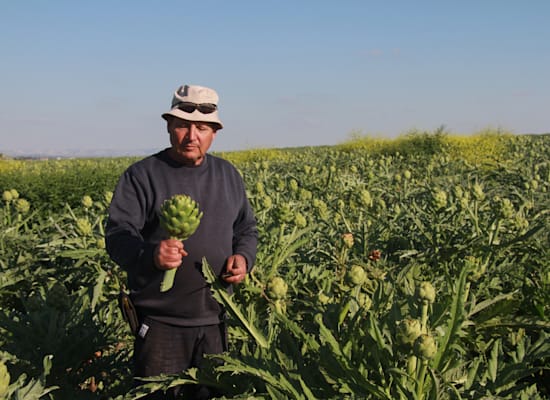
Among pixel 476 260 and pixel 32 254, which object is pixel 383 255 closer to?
pixel 476 260

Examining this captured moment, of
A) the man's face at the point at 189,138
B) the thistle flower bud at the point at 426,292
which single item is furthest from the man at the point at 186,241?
the thistle flower bud at the point at 426,292

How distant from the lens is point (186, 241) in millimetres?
1809

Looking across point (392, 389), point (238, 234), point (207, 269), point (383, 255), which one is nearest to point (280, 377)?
point (392, 389)

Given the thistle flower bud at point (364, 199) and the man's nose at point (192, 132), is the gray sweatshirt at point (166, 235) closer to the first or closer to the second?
the man's nose at point (192, 132)

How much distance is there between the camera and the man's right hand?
4.85 feet

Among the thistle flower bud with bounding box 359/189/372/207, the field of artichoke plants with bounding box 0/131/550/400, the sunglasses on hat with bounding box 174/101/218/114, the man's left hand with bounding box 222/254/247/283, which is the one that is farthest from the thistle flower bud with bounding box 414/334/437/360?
the thistle flower bud with bounding box 359/189/372/207

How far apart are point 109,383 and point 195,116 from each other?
1036 millimetres

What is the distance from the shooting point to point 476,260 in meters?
2.56

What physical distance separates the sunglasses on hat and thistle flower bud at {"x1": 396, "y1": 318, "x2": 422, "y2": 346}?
0.95 meters

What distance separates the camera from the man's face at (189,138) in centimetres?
183

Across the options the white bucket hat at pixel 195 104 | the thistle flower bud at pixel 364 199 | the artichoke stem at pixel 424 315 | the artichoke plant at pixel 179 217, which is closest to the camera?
the artichoke stem at pixel 424 315

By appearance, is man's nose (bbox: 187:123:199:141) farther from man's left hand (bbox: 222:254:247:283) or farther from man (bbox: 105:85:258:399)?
man's left hand (bbox: 222:254:247:283)

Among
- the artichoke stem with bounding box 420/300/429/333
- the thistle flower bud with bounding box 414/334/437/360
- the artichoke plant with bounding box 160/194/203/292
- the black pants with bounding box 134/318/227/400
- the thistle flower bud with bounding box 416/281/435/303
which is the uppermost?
the artichoke plant with bounding box 160/194/203/292

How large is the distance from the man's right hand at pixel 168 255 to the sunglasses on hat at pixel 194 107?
51 cm
